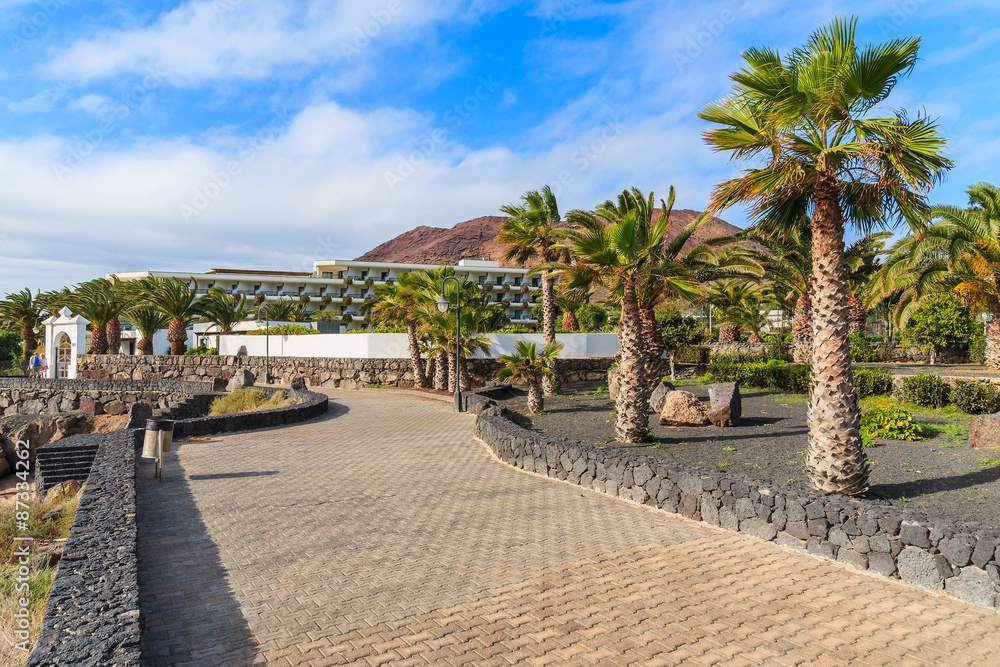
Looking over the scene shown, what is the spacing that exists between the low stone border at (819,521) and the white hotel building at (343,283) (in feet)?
190

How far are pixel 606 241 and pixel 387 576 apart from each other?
8.53 meters

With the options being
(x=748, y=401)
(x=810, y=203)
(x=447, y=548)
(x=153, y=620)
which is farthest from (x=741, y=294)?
(x=153, y=620)

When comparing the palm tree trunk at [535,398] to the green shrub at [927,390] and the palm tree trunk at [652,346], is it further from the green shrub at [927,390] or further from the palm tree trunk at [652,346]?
the green shrub at [927,390]

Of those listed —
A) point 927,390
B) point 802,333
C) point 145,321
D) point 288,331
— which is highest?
point 145,321

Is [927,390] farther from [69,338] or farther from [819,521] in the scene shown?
[69,338]

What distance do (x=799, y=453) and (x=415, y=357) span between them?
2033 cm

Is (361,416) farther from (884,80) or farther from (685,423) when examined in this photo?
(884,80)

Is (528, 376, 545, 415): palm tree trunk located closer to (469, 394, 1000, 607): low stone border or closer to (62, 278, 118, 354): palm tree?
(469, 394, 1000, 607): low stone border

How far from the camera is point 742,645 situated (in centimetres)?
428

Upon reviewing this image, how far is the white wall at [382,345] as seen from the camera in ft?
99.6

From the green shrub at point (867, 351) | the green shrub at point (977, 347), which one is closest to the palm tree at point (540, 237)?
the green shrub at point (867, 351)

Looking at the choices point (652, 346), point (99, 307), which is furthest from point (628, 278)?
point (99, 307)

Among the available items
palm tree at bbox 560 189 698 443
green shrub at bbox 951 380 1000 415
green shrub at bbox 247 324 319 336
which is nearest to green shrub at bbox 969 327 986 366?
green shrub at bbox 951 380 1000 415

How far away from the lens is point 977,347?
30438mm
